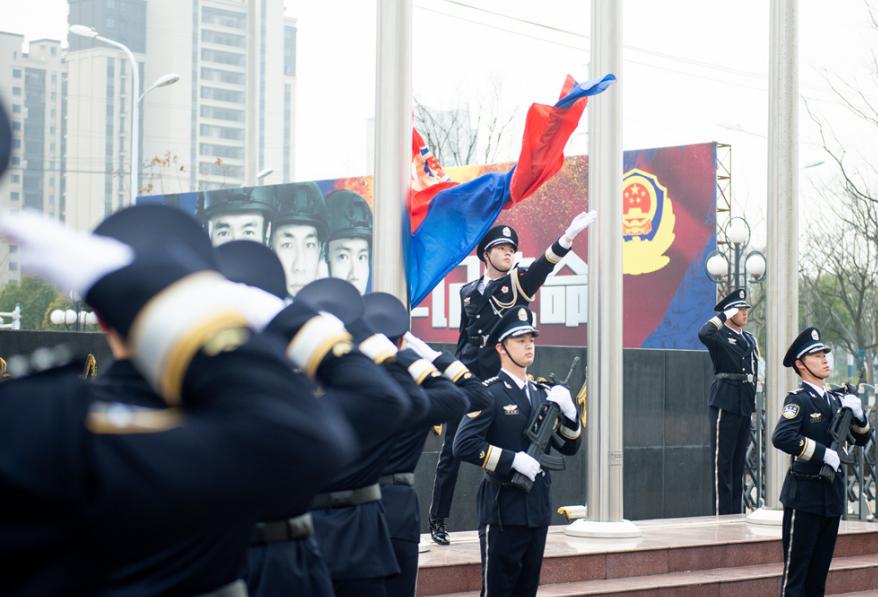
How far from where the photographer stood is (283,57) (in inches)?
373

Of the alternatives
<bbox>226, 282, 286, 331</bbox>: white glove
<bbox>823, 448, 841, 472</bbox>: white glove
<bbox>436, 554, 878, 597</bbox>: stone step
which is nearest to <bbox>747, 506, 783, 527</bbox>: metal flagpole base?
<bbox>436, 554, 878, 597</bbox>: stone step

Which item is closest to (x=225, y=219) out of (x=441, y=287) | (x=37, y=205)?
(x=37, y=205)

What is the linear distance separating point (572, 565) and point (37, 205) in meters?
4.22

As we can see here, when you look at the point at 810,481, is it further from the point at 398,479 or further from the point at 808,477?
the point at 398,479

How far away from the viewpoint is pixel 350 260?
1936cm

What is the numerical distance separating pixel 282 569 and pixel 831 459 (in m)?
5.48

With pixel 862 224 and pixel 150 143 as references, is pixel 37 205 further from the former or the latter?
pixel 862 224

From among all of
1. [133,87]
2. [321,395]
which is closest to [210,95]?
[133,87]

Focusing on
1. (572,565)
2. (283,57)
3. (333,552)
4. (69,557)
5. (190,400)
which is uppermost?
(283,57)

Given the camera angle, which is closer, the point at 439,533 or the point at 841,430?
the point at 841,430

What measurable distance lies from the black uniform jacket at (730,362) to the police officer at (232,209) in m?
4.13

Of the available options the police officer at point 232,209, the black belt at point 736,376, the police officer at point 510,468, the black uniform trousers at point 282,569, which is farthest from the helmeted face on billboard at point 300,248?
the black uniform trousers at point 282,569

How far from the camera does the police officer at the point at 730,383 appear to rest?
37.7 feet

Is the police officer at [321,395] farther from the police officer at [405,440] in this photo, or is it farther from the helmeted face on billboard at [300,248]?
the helmeted face on billboard at [300,248]
